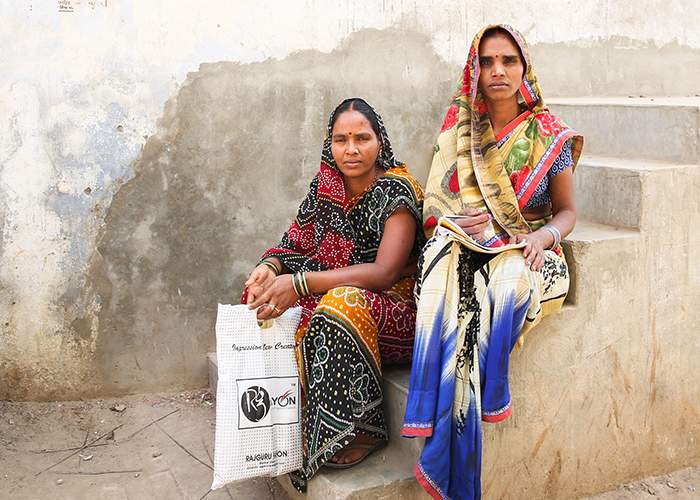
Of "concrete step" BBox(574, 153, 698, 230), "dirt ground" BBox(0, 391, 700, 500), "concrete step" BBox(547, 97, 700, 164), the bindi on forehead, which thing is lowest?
"dirt ground" BBox(0, 391, 700, 500)

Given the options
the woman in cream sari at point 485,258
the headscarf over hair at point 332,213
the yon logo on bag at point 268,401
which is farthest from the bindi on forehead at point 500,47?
the yon logo on bag at point 268,401

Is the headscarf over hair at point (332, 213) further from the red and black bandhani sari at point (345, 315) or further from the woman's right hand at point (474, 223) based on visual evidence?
the woman's right hand at point (474, 223)

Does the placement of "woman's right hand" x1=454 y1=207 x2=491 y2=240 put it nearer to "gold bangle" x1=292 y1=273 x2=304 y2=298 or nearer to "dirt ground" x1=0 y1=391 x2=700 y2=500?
"gold bangle" x1=292 y1=273 x2=304 y2=298

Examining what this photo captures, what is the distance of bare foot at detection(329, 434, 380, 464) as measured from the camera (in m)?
2.97

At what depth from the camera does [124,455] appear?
3.80 metres

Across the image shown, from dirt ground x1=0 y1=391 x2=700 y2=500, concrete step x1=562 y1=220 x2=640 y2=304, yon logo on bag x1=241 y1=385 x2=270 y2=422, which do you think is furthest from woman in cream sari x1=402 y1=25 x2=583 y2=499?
dirt ground x1=0 y1=391 x2=700 y2=500

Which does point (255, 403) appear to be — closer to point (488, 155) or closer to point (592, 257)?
point (488, 155)

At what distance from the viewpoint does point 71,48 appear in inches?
154

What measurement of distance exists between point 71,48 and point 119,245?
981 millimetres

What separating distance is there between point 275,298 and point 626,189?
153 centimetres

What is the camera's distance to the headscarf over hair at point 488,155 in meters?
3.10

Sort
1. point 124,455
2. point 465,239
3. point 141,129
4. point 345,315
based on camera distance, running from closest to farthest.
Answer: point 465,239 < point 345,315 < point 124,455 < point 141,129

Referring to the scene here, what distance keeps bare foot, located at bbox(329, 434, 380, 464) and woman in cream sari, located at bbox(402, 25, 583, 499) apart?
0.92 feet

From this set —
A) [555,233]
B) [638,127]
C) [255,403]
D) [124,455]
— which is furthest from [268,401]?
[638,127]
